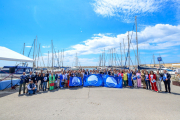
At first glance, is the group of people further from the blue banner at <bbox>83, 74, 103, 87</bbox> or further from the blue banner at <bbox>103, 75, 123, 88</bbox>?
the blue banner at <bbox>83, 74, 103, 87</bbox>

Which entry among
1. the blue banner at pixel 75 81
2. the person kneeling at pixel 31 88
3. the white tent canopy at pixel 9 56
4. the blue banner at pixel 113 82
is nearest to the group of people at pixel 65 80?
the person kneeling at pixel 31 88

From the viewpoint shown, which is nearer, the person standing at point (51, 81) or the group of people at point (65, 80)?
the group of people at point (65, 80)

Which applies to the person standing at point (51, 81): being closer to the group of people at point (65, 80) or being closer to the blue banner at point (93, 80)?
the group of people at point (65, 80)

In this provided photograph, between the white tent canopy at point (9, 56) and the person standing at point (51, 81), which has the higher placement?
the white tent canopy at point (9, 56)

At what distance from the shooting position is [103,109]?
17.5ft

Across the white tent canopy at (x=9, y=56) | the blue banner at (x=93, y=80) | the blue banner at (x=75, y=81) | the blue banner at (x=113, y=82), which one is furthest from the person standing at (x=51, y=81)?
the blue banner at (x=113, y=82)

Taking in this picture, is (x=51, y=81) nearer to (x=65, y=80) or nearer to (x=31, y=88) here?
(x=65, y=80)

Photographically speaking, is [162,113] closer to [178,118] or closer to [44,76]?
[178,118]

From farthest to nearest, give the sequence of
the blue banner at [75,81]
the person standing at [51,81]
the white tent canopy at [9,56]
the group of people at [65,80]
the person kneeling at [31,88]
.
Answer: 1. the blue banner at [75,81]
2. the person standing at [51,81]
3. the white tent canopy at [9,56]
4. the group of people at [65,80]
5. the person kneeling at [31,88]

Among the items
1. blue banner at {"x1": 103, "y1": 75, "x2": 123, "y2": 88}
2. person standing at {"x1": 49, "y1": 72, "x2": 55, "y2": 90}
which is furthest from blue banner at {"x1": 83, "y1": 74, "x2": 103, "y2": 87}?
person standing at {"x1": 49, "y1": 72, "x2": 55, "y2": 90}

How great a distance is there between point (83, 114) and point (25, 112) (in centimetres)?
300

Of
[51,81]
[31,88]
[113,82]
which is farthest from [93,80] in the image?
[31,88]

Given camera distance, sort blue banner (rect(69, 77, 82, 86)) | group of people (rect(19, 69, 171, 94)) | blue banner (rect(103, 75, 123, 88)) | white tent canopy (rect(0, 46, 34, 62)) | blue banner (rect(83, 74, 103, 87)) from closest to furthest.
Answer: group of people (rect(19, 69, 171, 94)), white tent canopy (rect(0, 46, 34, 62)), blue banner (rect(103, 75, 123, 88)), blue banner (rect(69, 77, 82, 86)), blue banner (rect(83, 74, 103, 87))

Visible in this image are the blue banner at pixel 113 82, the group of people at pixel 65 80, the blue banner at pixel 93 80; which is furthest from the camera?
the blue banner at pixel 93 80
